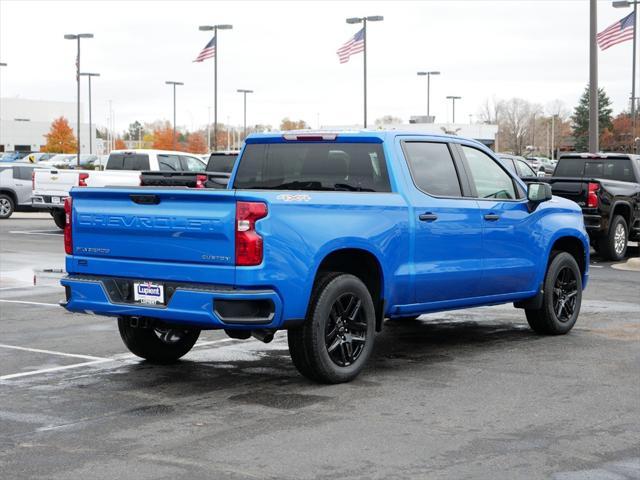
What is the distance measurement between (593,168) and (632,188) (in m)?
1.40

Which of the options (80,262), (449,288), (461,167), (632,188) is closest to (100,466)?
(80,262)

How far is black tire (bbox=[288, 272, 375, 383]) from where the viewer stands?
8.09 meters

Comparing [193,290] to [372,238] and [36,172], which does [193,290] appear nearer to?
[372,238]

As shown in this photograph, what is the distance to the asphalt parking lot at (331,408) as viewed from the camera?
19.9ft

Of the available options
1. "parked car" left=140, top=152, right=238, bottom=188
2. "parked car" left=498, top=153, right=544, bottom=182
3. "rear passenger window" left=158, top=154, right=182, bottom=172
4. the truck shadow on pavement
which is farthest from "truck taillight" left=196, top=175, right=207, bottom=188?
the truck shadow on pavement

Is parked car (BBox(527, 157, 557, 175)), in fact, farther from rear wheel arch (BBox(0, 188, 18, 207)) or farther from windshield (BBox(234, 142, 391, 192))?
windshield (BBox(234, 142, 391, 192))

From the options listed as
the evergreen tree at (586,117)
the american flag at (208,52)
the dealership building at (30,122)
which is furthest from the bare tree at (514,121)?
the american flag at (208,52)

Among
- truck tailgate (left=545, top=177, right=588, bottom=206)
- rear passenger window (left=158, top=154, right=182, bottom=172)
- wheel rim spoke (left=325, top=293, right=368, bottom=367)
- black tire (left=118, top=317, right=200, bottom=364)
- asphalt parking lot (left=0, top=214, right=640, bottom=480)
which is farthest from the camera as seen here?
rear passenger window (left=158, top=154, right=182, bottom=172)

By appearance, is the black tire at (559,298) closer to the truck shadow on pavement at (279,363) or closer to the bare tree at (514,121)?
the truck shadow on pavement at (279,363)

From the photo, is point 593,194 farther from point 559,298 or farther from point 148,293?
point 148,293

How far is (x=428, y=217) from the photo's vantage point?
9.13 meters

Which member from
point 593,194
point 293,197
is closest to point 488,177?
point 293,197

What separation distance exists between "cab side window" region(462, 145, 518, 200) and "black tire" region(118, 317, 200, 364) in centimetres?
297

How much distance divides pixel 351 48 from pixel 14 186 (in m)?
20.9
